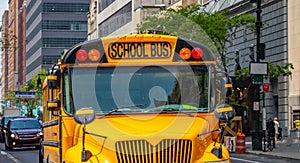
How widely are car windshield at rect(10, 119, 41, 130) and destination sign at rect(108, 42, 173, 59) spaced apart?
2555 centimetres

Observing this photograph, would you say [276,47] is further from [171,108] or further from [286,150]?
[171,108]

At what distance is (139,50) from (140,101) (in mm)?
846

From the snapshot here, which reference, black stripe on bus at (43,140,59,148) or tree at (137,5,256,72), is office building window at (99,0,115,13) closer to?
tree at (137,5,256,72)

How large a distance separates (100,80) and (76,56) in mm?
522

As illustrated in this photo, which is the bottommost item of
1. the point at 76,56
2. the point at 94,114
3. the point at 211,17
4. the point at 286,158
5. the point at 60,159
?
the point at 286,158

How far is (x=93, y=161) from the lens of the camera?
10.2 meters

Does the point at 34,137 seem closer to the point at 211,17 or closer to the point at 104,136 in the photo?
the point at 211,17

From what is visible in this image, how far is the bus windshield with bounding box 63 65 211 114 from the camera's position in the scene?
36.2 ft

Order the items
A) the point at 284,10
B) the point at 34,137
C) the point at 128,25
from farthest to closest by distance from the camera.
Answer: the point at 128,25 → the point at 284,10 → the point at 34,137

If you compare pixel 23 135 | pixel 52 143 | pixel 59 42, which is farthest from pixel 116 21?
pixel 52 143

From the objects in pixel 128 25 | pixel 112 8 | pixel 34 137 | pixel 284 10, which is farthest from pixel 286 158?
pixel 112 8

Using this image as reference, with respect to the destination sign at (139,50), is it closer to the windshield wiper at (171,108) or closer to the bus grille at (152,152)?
the windshield wiper at (171,108)

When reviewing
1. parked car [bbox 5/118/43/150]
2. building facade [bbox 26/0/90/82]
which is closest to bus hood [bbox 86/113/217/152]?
parked car [bbox 5/118/43/150]

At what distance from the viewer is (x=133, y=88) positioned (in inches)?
437
